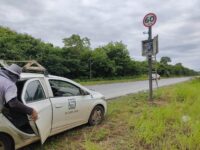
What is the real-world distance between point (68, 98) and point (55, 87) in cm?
39

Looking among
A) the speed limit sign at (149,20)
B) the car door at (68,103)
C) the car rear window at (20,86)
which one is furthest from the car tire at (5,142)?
the speed limit sign at (149,20)

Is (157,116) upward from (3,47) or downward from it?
downward

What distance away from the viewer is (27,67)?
16.0 ft

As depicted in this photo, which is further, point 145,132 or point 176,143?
point 145,132

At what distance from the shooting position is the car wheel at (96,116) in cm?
605

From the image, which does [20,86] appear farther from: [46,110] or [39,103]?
[46,110]

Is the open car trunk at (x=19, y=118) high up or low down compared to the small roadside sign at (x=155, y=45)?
down

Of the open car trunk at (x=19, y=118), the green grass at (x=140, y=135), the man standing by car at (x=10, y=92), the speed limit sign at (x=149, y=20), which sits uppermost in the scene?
the speed limit sign at (x=149, y=20)

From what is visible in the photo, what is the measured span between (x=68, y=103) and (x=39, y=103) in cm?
93

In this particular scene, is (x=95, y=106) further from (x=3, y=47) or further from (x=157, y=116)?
(x=3, y=47)

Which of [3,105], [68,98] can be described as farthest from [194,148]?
[3,105]

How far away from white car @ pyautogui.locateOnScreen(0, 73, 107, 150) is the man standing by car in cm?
31

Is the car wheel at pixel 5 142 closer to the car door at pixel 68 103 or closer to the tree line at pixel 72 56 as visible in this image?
the car door at pixel 68 103

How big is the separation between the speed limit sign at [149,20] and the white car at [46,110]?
4.37m
